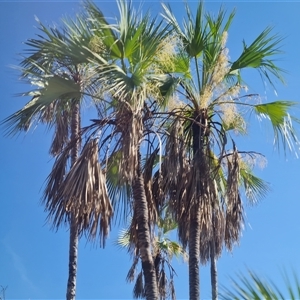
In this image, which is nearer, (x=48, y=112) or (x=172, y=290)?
(x=48, y=112)

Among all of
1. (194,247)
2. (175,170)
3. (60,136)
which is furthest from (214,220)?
(60,136)

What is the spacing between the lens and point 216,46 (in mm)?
9953

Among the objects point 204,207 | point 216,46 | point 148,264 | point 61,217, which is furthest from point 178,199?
point 216,46

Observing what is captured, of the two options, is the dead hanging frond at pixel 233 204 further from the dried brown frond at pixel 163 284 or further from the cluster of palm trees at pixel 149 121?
the dried brown frond at pixel 163 284

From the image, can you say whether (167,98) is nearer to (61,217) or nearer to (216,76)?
(216,76)

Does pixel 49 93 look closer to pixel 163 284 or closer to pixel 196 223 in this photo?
pixel 196 223

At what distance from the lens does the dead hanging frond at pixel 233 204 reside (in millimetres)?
9375

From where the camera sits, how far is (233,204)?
9656 millimetres

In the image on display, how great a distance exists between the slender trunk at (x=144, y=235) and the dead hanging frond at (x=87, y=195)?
510mm

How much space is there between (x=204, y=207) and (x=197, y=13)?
123 inches

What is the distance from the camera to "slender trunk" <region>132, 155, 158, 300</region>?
27.4 feet

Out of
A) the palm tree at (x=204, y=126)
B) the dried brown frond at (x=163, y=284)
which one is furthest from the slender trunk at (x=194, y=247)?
the dried brown frond at (x=163, y=284)

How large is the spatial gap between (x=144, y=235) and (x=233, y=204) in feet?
5.73

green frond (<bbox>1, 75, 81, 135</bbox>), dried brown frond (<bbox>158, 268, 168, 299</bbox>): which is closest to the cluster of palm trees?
green frond (<bbox>1, 75, 81, 135</bbox>)
